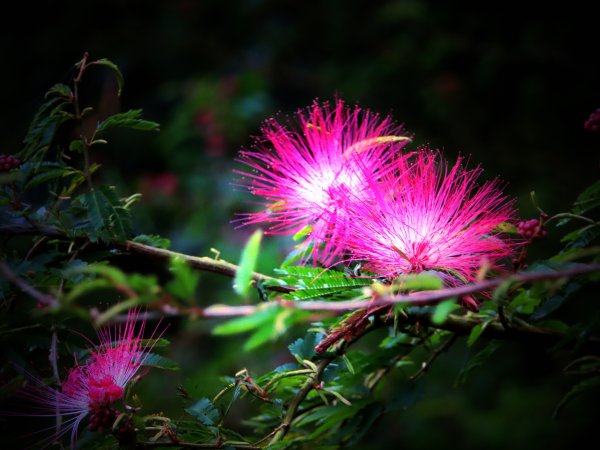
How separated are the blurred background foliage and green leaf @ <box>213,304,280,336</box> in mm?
2830

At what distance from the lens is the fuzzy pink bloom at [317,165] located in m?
1.53

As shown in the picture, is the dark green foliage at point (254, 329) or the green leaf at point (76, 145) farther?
the green leaf at point (76, 145)

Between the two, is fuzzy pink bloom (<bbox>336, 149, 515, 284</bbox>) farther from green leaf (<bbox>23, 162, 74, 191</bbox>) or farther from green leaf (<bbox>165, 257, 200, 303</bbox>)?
green leaf (<bbox>23, 162, 74, 191</bbox>)

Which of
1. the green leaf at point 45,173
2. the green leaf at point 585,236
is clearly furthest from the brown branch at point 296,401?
the green leaf at point 45,173

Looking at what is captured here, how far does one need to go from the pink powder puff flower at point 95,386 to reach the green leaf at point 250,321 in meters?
0.53

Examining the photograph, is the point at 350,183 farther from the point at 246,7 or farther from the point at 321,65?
the point at 246,7

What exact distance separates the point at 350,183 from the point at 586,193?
603 millimetres

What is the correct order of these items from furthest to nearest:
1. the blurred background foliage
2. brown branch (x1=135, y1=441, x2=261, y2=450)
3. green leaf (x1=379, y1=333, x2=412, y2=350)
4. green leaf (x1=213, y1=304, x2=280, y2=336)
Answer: the blurred background foliage, green leaf (x1=379, y1=333, x2=412, y2=350), brown branch (x1=135, y1=441, x2=261, y2=450), green leaf (x1=213, y1=304, x2=280, y2=336)

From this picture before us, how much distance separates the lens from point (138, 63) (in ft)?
19.0

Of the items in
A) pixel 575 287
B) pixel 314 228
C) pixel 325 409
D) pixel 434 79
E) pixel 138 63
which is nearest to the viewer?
pixel 575 287

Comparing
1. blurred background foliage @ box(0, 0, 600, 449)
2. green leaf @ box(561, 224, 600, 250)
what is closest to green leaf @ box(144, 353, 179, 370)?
green leaf @ box(561, 224, 600, 250)

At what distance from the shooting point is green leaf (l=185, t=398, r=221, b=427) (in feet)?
4.44

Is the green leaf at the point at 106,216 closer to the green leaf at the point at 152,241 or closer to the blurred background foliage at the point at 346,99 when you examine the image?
the green leaf at the point at 152,241

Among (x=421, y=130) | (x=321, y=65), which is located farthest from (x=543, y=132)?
(x=321, y=65)
